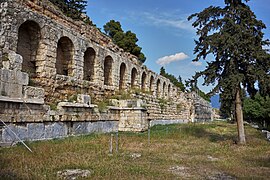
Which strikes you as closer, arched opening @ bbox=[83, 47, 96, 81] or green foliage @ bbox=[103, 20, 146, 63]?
arched opening @ bbox=[83, 47, 96, 81]

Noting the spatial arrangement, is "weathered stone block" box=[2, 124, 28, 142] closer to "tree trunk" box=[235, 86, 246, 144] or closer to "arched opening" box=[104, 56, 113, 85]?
"arched opening" box=[104, 56, 113, 85]

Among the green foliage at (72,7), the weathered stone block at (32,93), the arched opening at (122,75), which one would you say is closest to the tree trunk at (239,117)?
the arched opening at (122,75)

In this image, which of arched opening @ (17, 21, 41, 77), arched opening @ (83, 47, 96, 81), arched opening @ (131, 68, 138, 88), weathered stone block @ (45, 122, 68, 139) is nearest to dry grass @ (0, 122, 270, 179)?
weathered stone block @ (45, 122, 68, 139)

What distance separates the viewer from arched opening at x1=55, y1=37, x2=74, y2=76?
12.4 m

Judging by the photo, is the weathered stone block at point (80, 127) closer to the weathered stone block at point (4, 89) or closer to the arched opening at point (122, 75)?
the weathered stone block at point (4, 89)

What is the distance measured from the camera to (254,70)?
11586mm

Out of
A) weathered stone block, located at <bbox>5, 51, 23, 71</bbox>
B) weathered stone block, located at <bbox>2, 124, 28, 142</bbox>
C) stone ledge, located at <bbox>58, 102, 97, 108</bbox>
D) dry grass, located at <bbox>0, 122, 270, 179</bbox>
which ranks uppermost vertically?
weathered stone block, located at <bbox>5, 51, 23, 71</bbox>

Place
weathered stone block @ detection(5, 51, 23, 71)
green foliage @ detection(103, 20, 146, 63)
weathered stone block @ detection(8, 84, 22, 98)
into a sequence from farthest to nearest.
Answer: green foliage @ detection(103, 20, 146, 63), weathered stone block @ detection(5, 51, 23, 71), weathered stone block @ detection(8, 84, 22, 98)

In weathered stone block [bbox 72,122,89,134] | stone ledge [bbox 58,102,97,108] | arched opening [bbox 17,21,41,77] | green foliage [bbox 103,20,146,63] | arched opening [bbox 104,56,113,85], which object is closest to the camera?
stone ledge [bbox 58,102,97,108]

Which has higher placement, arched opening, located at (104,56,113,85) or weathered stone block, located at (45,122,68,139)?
arched opening, located at (104,56,113,85)

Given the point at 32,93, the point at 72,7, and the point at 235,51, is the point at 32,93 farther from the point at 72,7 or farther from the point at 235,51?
the point at 72,7

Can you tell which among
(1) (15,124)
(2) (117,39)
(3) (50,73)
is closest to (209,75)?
(3) (50,73)

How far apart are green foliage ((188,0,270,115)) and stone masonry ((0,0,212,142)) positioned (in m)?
4.51

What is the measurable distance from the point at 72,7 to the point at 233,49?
23.4m
